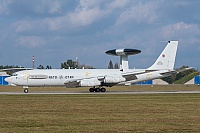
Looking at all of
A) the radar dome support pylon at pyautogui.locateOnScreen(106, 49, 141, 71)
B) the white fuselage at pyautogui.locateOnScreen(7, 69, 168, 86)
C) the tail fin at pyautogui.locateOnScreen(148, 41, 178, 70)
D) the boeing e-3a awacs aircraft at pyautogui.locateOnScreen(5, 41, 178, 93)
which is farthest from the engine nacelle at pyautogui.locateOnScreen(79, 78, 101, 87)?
the tail fin at pyautogui.locateOnScreen(148, 41, 178, 70)

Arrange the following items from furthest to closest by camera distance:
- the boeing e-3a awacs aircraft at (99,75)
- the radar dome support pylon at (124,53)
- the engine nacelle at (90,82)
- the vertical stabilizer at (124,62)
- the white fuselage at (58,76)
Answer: the vertical stabilizer at (124,62) → the radar dome support pylon at (124,53) → the white fuselage at (58,76) → the boeing e-3a awacs aircraft at (99,75) → the engine nacelle at (90,82)

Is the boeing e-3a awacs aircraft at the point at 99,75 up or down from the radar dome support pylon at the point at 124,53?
down

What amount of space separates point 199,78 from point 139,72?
5659 cm

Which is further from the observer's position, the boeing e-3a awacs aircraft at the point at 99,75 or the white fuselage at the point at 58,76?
the white fuselage at the point at 58,76

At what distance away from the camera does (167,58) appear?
205 ft

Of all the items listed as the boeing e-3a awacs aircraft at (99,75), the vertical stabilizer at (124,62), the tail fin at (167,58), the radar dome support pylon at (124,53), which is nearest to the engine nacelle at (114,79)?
the boeing e-3a awacs aircraft at (99,75)

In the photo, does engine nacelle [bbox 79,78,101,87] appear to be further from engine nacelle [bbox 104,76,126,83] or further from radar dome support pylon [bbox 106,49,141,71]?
radar dome support pylon [bbox 106,49,141,71]

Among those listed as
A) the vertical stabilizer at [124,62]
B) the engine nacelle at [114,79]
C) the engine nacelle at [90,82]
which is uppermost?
the vertical stabilizer at [124,62]

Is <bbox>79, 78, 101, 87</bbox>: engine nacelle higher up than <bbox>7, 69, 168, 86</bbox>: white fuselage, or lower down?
lower down

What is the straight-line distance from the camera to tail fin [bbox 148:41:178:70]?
62.4 m

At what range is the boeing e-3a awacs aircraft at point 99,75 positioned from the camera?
6103 cm

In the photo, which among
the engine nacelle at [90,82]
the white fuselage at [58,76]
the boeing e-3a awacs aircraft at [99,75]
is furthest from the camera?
the white fuselage at [58,76]

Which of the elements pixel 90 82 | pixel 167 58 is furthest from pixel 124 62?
pixel 90 82

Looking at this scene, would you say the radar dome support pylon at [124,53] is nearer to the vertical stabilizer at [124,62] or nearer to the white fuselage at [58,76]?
the vertical stabilizer at [124,62]
